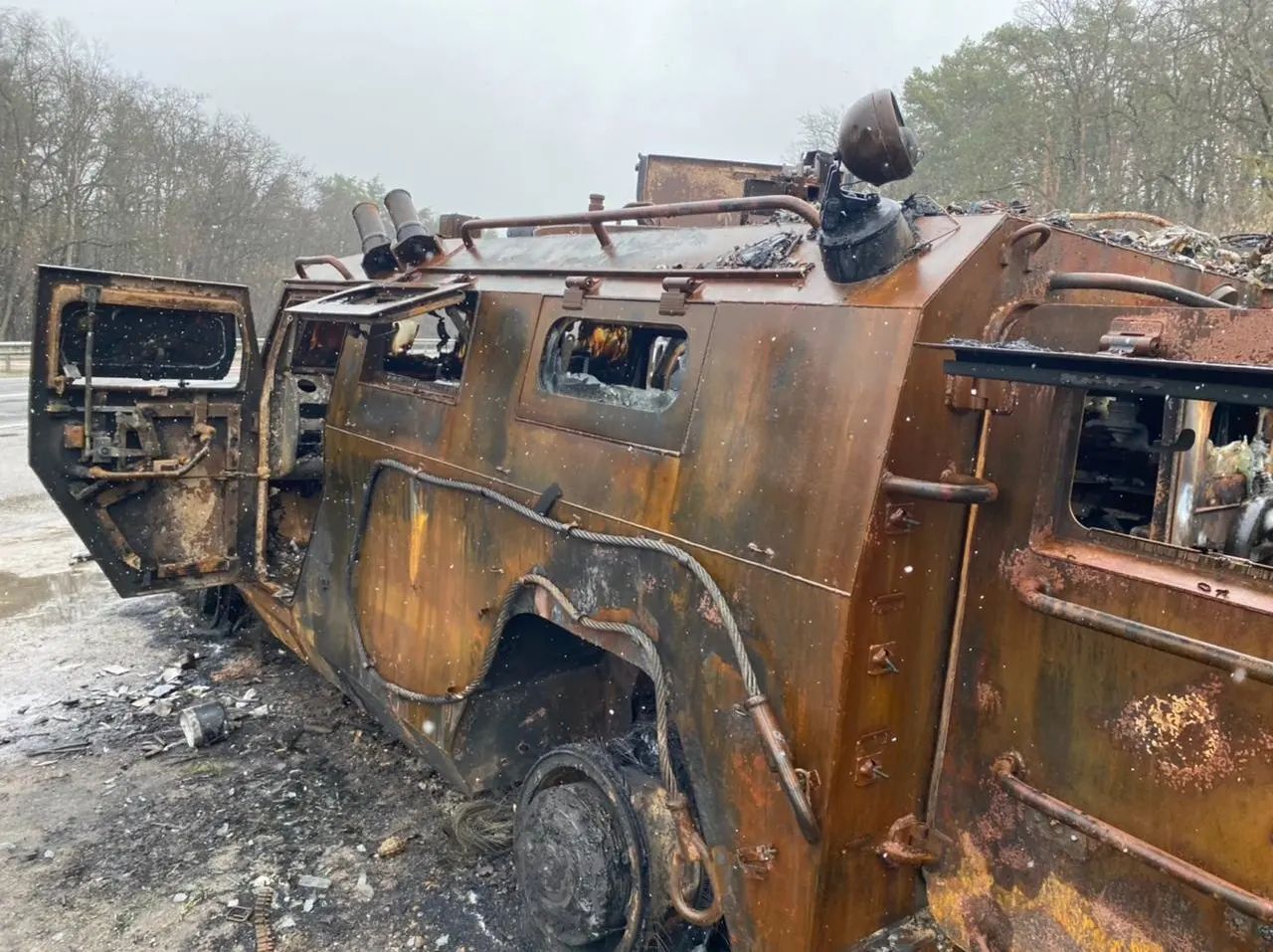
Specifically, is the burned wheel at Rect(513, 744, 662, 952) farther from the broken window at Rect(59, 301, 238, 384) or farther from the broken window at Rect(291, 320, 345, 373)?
the broken window at Rect(59, 301, 238, 384)

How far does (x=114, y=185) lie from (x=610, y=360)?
115 ft

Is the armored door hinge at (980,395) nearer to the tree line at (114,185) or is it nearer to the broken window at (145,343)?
the broken window at (145,343)

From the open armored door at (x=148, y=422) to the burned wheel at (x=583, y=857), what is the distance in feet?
9.45

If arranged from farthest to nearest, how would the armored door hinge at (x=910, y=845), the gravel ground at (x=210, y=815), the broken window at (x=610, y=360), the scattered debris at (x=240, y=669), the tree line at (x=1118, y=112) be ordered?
the tree line at (x=1118, y=112)
the scattered debris at (x=240, y=669)
the gravel ground at (x=210, y=815)
the broken window at (x=610, y=360)
the armored door hinge at (x=910, y=845)

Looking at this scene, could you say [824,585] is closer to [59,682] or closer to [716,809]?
[716,809]

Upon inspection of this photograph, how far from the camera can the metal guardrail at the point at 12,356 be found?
23547mm

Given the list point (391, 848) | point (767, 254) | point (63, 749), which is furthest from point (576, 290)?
point (63, 749)

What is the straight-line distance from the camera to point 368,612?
424cm

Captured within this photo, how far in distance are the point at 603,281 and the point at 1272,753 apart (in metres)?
2.33

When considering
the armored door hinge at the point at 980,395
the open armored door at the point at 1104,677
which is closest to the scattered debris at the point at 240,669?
the open armored door at the point at 1104,677

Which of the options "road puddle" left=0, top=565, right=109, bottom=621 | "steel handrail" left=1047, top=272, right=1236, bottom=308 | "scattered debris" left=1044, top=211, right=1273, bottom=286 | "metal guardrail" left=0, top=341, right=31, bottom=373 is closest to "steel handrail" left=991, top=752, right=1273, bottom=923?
"steel handrail" left=1047, top=272, right=1236, bottom=308

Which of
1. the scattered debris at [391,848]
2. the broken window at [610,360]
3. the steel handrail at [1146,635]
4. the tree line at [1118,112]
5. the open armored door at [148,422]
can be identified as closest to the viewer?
the steel handrail at [1146,635]

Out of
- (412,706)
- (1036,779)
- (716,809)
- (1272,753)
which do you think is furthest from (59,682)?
(1272,753)

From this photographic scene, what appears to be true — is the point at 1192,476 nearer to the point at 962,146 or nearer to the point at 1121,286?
the point at 1121,286
